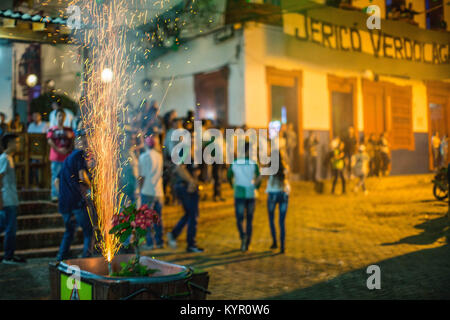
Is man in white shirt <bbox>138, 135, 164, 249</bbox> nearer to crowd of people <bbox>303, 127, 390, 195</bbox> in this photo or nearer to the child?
crowd of people <bbox>303, 127, 390, 195</bbox>

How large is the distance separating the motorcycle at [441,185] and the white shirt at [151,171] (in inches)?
196

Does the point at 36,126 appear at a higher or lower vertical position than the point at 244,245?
higher

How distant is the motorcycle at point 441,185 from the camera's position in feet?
28.3

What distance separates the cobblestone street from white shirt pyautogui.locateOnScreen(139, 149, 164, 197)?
1103 mm

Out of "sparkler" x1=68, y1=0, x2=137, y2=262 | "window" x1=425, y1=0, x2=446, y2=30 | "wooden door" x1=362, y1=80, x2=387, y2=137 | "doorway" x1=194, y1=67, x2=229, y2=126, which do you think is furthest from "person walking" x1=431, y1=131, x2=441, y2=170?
"wooden door" x1=362, y1=80, x2=387, y2=137

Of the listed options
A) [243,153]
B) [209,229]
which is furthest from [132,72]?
[243,153]

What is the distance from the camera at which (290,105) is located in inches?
675

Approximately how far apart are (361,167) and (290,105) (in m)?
3.36

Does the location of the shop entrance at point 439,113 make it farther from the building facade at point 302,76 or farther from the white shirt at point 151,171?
the white shirt at point 151,171

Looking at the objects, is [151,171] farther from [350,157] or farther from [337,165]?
[350,157]

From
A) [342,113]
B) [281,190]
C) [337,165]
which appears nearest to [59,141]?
[281,190]

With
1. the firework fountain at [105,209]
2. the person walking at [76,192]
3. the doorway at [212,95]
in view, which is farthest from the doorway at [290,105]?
the person walking at [76,192]

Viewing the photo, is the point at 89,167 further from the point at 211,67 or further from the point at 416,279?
the point at 211,67

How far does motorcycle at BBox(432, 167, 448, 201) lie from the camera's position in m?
8.64
